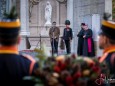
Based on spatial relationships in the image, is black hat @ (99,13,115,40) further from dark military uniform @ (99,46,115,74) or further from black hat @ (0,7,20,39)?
black hat @ (0,7,20,39)

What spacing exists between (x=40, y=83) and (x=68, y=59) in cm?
37

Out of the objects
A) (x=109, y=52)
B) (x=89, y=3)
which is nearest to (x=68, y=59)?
(x=109, y=52)

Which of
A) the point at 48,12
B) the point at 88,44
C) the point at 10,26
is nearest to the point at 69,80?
the point at 10,26

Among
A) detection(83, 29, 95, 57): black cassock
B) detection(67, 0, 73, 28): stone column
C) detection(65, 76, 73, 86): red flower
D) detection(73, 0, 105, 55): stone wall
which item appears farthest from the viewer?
detection(67, 0, 73, 28): stone column

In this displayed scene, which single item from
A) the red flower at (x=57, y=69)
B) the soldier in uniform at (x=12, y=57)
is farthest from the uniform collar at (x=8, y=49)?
the red flower at (x=57, y=69)

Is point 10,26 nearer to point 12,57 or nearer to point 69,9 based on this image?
point 12,57

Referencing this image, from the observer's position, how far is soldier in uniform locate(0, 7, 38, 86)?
177 inches

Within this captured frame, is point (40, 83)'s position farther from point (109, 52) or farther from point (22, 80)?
point (109, 52)

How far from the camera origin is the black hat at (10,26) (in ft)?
14.9

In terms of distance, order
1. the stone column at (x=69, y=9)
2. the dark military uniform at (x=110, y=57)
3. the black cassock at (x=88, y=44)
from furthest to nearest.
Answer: the stone column at (x=69, y=9), the black cassock at (x=88, y=44), the dark military uniform at (x=110, y=57)

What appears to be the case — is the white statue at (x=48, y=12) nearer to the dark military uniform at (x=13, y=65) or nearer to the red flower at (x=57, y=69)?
the dark military uniform at (x=13, y=65)

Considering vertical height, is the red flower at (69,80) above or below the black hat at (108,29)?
below

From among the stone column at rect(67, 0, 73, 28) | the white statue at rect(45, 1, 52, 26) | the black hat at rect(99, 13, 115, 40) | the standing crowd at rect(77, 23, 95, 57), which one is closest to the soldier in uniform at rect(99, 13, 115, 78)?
the black hat at rect(99, 13, 115, 40)

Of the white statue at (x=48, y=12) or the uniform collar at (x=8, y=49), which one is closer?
the uniform collar at (x=8, y=49)
